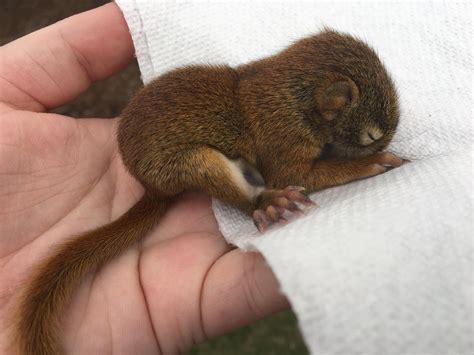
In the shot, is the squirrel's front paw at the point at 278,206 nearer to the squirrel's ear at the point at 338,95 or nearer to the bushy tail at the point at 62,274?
the squirrel's ear at the point at 338,95

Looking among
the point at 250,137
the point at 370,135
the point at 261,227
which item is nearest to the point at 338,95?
the point at 370,135

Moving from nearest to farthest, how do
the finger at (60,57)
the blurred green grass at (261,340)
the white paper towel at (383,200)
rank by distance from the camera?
1. the white paper towel at (383,200)
2. the finger at (60,57)
3. the blurred green grass at (261,340)

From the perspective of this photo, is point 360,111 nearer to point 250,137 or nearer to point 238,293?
point 250,137

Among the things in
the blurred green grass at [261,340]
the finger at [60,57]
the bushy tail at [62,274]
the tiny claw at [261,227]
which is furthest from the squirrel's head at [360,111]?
the blurred green grass at [261,340]

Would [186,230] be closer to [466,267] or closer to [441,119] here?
[466,267]

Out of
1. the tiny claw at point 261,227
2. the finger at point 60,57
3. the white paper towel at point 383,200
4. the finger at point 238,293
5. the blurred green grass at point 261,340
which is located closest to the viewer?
the white paper towel at point 383,200

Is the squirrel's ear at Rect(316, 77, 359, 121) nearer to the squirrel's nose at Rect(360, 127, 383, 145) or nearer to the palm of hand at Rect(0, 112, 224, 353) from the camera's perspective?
the squirrel's nose at Rect(360, 127, 383, 145)

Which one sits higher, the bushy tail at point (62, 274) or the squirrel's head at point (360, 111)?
the squirrel's head at point (360, 111)
